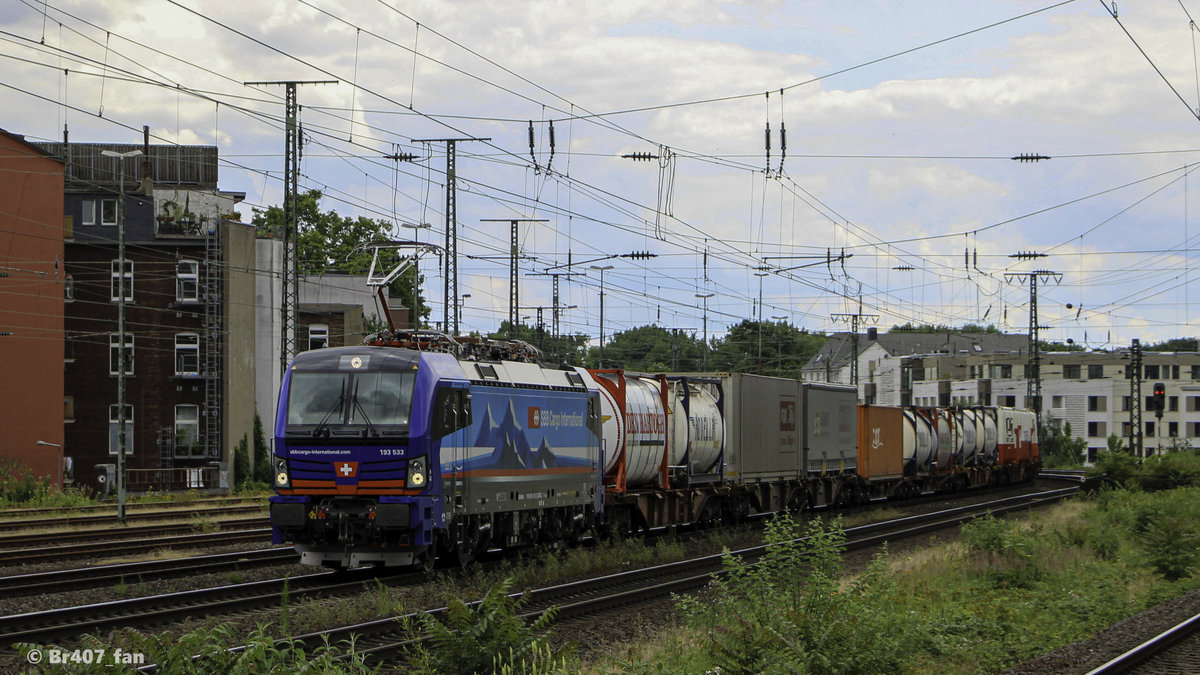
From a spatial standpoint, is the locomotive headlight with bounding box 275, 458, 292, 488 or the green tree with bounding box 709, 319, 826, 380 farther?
the green tree with bounding box 709, 319, 826, 380

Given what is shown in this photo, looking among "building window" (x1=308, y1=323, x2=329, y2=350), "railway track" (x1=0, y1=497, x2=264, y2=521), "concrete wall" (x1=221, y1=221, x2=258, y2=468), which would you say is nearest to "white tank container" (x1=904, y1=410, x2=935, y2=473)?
"railway track" (x1=0, y1=497, x2=264, y2=521)

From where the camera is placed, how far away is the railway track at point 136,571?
642 inches

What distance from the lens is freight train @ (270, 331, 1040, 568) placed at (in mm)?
16750

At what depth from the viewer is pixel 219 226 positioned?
169 feet

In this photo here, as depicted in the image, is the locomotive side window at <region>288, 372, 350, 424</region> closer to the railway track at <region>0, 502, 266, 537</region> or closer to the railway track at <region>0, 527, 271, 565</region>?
the railway track at <region>0, 527, 271, 565</region>

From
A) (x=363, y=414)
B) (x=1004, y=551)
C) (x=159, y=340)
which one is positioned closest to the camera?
(x=363, y=414)

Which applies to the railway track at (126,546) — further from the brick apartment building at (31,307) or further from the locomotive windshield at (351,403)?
the brick apartment building at (31,307)

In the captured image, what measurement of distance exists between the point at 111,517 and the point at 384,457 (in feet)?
49.7

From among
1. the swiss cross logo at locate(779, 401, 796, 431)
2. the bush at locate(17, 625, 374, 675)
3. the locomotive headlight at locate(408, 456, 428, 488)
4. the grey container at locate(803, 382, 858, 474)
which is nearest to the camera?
the bush at locate(17, 625, 374, 675)

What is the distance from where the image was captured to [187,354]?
2010 inches

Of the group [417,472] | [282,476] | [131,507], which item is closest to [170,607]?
[282,476]

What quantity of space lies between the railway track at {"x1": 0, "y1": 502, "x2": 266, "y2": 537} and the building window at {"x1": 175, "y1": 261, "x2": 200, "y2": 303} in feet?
68.4

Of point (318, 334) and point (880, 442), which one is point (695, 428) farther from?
point (318, 334)

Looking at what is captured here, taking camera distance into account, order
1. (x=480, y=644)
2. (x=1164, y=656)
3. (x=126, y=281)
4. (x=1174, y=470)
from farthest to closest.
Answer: (x=126, y=281)
(x=1174, y=470)
(x=1164, y=656)
(x=480, y=644)
